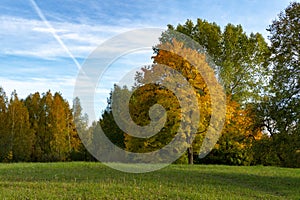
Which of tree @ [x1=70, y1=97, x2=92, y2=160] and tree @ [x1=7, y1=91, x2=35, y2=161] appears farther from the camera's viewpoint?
tree @ [x1=7, y1=91, x2=35, y2=161]

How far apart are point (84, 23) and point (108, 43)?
4.49 meters

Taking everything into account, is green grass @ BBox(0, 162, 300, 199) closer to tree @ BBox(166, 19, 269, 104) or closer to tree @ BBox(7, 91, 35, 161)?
tree @ BBox(166, 19, 269, 104)

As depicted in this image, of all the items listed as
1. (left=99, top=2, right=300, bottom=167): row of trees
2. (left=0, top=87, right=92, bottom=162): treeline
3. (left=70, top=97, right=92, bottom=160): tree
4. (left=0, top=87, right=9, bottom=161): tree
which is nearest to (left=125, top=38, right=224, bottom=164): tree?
(left=99, top=2, right=300, bottom=167): row of trees

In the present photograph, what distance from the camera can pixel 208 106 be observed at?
93.1 ft

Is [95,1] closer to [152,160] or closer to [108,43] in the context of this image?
[108,43]

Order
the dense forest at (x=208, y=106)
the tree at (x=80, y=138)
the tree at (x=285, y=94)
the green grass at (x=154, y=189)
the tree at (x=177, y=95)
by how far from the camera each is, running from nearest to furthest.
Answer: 1. the green grass at (x=154, y=189)
2. the tree at (x=285, y=94)
3. the dense forest at (x=208, y=106)
4. the tree at (x=177, y=95)
5. the tree at (x=80, y=138)

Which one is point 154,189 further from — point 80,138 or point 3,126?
point 3,126

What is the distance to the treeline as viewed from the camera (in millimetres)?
50438

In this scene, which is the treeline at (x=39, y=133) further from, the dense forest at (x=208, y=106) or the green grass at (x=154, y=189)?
the green grass at (x=154, y=189)

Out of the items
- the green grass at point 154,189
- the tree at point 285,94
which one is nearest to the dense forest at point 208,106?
the tree at point 285,94

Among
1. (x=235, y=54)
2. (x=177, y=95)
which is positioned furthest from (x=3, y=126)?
(x=177, y=95)

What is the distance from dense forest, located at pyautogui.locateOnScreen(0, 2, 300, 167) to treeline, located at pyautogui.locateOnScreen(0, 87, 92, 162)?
128mm

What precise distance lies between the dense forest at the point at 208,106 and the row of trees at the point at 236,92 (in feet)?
0.17

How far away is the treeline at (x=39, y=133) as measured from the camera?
50438 mm
